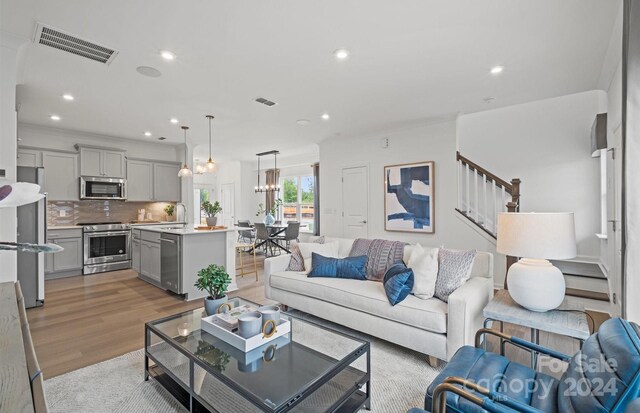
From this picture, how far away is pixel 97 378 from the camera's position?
89.0 inches

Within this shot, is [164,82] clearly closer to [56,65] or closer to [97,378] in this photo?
[56,65]

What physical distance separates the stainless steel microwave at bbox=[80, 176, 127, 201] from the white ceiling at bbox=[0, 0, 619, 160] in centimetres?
128

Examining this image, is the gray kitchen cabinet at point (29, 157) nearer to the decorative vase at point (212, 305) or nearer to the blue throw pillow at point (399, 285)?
the decorative vase at point (212, 305)

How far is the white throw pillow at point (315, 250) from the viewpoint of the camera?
3691mm

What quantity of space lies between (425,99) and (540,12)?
1.85m

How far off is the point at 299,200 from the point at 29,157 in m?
5.88

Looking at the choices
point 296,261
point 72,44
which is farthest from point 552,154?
point 72,44

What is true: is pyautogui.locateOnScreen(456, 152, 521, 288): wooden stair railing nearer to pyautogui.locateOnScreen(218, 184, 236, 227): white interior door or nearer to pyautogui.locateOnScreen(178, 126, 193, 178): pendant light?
pyautogui.locateOnScreen(178, 126, 193, 178): pendant light

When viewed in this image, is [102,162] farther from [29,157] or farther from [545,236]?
[545,236]

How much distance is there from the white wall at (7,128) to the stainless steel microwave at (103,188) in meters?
3.57

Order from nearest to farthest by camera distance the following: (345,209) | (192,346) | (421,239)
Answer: (192,346) < (421,239) < (345,209)

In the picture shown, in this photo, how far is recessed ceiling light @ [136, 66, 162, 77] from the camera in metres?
3.19

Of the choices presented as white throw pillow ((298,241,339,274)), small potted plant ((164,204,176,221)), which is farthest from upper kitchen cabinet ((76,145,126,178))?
white throw pillow ((298,241,339,274))

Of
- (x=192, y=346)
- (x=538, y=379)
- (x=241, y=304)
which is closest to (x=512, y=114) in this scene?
(x=538, y=379)
